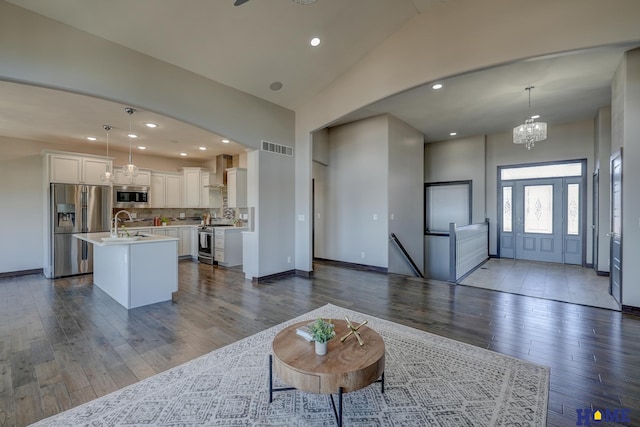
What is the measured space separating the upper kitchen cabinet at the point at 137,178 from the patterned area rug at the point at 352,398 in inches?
258

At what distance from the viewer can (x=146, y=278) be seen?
429 centimetres

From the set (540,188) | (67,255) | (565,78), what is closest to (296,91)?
(565,78)

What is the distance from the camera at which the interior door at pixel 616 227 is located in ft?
13.3

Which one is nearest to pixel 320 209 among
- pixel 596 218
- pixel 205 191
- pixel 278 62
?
pixel 205 191

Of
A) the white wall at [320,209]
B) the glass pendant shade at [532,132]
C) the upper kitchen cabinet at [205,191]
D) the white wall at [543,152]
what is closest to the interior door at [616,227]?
the glass pendant shade at [532,132]

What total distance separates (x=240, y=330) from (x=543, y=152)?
28.5 ft

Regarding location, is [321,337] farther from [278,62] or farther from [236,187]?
[236,187]

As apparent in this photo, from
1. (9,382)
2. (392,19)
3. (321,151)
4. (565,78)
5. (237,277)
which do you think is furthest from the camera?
(321,151)

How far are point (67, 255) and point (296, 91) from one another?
612 centimetres

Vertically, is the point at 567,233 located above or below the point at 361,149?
below

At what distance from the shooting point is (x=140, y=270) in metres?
4.23

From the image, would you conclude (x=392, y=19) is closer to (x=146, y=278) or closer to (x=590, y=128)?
(x=146, y=278)

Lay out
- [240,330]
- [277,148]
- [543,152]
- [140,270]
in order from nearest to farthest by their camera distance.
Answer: [240,330], [140,270], [277,148], [543,152]

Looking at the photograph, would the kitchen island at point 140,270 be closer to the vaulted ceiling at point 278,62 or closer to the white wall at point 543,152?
the vaulted ceiling at point 278,62
